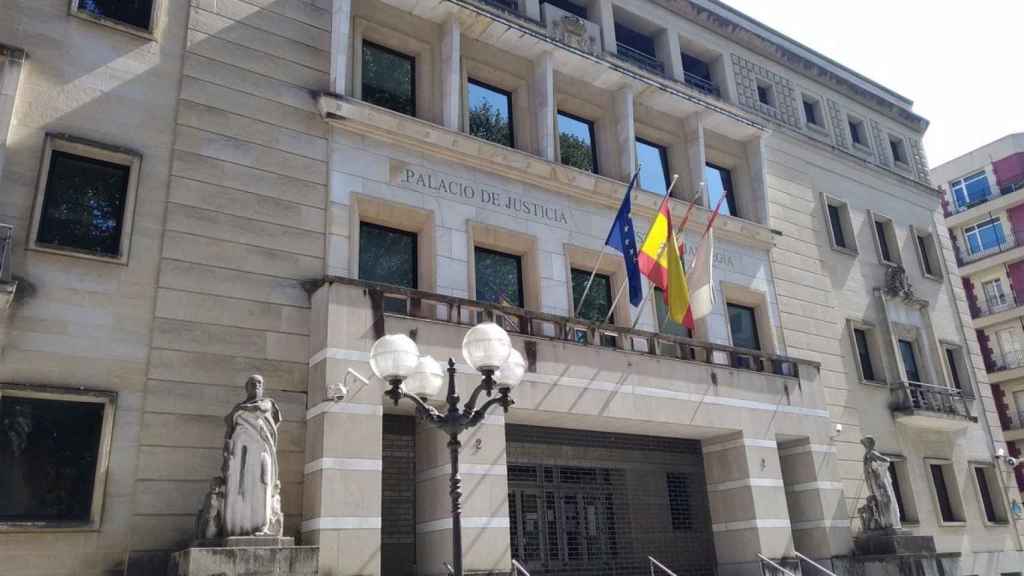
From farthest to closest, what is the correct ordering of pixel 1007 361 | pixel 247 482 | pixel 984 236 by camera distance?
1. pixel 984 236
2. pixel 1007 361
3. pixel 247 482

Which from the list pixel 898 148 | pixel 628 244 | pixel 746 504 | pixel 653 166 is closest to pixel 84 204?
pixel 628 244

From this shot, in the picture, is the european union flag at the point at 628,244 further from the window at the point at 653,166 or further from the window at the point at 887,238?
the window at the point at 887,238

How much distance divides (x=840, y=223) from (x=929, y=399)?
642 centimetres

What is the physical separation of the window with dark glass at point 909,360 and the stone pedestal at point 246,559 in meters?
21.7

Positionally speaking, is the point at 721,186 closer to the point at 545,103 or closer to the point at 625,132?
the point at 625,132

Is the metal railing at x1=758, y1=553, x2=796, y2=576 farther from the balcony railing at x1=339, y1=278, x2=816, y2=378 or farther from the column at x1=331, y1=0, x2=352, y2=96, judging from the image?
the column at x1=331, y1=0, x2=352, y2=96

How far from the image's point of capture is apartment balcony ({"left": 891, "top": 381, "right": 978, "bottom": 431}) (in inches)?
960

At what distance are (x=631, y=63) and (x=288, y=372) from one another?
1390 centimetres

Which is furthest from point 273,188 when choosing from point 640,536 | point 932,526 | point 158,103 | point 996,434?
point 996,434

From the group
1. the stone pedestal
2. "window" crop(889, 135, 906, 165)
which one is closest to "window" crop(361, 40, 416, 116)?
the stone pedestal

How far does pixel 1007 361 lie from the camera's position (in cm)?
4566

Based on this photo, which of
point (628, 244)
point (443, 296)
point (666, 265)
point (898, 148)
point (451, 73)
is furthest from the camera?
point (898, 148)

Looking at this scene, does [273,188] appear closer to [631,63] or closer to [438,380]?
[438,380]

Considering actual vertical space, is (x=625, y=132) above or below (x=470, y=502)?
above
